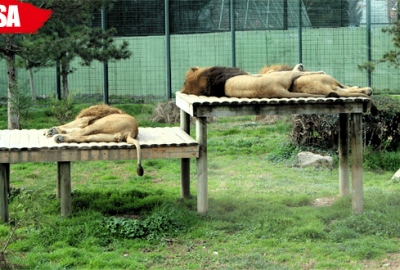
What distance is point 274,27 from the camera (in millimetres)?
14305

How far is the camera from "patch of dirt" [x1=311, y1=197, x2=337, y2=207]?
6494 millimetres

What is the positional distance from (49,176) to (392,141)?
5.95m

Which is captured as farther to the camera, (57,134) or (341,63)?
(341,63)

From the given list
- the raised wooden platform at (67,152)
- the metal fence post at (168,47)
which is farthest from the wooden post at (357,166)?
the metal fence post at (168,47)

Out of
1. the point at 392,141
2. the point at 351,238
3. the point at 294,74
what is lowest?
the point at 351,238

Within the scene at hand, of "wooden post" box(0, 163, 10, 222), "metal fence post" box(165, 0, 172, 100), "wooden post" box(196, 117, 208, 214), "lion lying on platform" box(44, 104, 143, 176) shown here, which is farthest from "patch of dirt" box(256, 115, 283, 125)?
"wooden post" box(0, 163, 10, 222)

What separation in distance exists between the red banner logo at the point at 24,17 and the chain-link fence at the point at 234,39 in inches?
116

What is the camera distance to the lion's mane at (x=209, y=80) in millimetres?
6469

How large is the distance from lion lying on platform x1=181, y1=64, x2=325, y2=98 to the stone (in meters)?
2.25

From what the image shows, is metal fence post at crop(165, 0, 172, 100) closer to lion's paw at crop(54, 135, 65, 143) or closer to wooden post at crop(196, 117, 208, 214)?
wooden post at crop(196, 117, 208, 214)

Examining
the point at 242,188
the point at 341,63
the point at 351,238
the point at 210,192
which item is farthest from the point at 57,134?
the point at 341,63

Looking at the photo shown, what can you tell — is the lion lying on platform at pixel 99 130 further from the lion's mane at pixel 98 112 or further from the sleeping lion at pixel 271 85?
the sleeping lion at pixel 271 85

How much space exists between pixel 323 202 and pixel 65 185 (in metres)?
3.30

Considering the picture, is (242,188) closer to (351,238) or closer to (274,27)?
(351,238)
